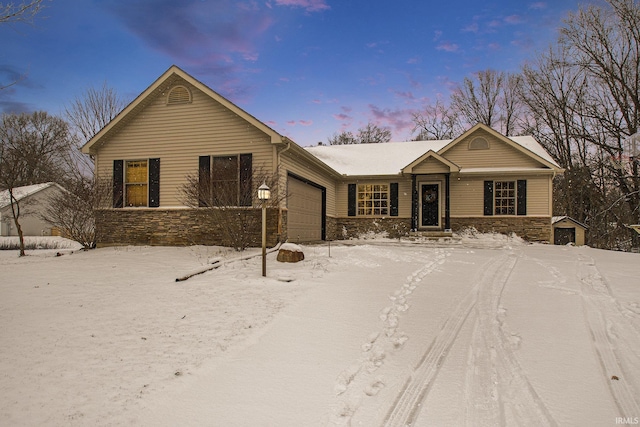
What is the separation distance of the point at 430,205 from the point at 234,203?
9.28m

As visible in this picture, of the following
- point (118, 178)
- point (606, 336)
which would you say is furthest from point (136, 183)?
point (606, 336)

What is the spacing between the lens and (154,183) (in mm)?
11320

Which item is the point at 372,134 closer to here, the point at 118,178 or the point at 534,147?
the point at 534,147

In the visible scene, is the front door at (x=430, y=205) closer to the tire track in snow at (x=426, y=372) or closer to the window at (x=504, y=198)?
the window at (x=504, y=198)

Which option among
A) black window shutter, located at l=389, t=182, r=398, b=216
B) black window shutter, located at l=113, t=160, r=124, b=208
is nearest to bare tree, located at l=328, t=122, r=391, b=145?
black window shutter, located at l=389, t=182, r=398, b=216

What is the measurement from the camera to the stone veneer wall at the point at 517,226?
14.5 m

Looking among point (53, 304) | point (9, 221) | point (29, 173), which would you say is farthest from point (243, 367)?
point (29, 173)

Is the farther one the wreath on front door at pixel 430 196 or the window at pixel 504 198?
the wreath on front door at pixel 430 196

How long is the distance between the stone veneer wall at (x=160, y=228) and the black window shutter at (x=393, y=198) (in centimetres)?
710

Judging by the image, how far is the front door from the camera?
15.5m

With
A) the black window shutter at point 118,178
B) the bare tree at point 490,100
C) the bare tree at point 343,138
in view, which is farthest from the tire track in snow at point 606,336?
the bare tree at point 343,138

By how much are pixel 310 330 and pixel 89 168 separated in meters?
23.9

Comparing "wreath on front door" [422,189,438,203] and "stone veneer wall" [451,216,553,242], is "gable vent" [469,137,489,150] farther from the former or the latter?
"stone veneer wall" [451,216,553,242]

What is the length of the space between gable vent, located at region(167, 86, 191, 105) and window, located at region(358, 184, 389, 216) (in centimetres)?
819
